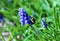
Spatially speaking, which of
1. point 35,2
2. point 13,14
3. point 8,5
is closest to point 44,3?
point 35,2

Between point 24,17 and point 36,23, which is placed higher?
point 24,17

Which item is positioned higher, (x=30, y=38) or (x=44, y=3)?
(x=44, y=3)

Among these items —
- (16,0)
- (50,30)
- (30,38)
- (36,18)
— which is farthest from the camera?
(16,0)

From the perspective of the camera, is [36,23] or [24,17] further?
[36,23]

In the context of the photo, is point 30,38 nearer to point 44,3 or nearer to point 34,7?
point 44,3

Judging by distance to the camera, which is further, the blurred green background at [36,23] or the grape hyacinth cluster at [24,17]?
the grape hyacinth cluster at [24,17]

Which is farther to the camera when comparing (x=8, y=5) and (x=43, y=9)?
(x=8, y=5)

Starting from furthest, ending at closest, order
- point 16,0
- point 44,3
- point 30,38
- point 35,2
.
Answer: point 16,0
point 35,2
point 44,3
point 30,38

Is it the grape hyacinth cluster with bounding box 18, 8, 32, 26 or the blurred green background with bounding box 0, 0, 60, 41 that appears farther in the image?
the grape hyacinth cluster with bounding box 18, 8, 32, 26
